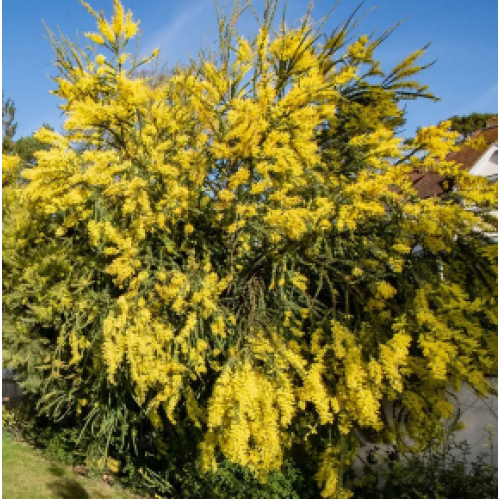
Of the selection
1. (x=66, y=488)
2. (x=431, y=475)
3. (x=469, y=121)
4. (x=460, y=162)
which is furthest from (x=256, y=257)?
(x=469, y=121)

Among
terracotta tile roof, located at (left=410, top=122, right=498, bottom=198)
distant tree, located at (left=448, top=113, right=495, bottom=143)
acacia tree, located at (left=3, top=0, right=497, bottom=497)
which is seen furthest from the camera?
distant tree, located at (left=448, top=113, right=495, bottom=143)

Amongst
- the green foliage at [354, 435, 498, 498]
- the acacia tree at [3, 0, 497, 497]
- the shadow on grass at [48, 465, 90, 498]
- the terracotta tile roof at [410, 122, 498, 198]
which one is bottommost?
the shadow on grass at [48, 465, 90, 498]

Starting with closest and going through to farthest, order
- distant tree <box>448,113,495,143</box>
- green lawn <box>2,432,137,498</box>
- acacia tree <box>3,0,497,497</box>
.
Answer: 1. acacia tree <box>3,0,497,497</box>
2. green lawn <box>2,432,137,498</box>
3. distant tree <box>448,113,495,143</box>

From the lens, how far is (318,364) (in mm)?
4578

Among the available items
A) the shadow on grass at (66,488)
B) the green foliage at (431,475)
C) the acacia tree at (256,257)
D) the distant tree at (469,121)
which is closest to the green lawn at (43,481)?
the shadow on grass at (66,488)

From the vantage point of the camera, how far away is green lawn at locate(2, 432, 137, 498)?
16.8 feet

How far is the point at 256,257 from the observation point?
5266 millimetres

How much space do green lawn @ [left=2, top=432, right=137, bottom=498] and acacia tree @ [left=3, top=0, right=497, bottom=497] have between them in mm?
472

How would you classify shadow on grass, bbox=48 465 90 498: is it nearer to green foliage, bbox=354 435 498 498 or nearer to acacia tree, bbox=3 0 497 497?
acacia tree, bbox=3 0 497 497

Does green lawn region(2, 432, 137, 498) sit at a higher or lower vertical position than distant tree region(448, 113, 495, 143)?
lower

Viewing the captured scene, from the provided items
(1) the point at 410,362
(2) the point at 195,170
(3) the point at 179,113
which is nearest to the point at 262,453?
(1) the point at 410,362

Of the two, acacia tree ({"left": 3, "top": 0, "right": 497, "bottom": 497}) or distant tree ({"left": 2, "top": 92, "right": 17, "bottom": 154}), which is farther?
distant tree ({"left": 2, "top": 92, "right": 17, "bottom": 154})

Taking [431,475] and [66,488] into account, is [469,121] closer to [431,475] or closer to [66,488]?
[431,475]

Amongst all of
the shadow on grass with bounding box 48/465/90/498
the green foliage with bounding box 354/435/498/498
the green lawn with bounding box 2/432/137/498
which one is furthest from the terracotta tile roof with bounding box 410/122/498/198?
the shadow on grass with bounding box 48/465/90/498
